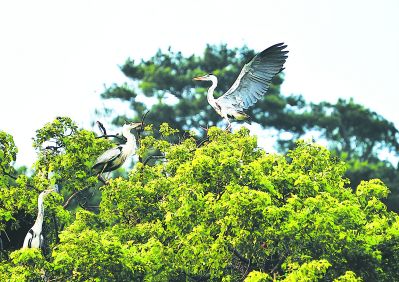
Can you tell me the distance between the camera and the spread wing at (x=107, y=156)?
56.9ft

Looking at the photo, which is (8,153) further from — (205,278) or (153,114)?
(153,114)

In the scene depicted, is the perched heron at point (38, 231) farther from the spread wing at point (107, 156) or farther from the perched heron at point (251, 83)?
the perched heron at point (251, 83)

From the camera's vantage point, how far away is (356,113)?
42.3 metres

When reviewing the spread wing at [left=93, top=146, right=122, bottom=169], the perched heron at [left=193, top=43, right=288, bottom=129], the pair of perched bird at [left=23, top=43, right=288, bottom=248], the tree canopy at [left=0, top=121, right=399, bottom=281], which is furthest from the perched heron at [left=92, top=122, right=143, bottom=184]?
the perched heron at [left=193, top=43, right=288, bottom=129]

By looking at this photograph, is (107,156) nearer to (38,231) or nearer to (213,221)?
(38,231)

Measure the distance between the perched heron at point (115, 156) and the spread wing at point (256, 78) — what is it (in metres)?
4.00

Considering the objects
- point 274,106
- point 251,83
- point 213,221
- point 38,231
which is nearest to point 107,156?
point 38,231

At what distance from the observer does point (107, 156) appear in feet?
57.3

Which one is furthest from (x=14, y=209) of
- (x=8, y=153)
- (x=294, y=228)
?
(x=294, y=228)

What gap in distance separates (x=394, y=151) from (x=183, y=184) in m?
28.4

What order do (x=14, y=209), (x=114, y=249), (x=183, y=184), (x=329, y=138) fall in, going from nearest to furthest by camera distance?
1. (x=114, y=249)
2. (x=183, y=184)
3. (x=14, y=209)
4. (x=329, y=138)

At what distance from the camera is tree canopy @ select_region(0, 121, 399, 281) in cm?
1434

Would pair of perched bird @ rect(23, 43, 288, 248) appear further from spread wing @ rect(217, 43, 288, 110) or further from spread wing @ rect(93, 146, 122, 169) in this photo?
spread wing @ rect(93, 146, 122, 169)

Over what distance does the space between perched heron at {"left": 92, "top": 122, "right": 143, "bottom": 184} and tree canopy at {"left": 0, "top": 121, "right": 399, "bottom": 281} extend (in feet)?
0.79
